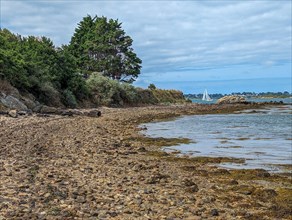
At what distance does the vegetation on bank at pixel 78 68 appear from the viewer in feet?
105

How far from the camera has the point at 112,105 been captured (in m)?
47.2

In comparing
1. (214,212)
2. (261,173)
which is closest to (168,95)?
(261,173)

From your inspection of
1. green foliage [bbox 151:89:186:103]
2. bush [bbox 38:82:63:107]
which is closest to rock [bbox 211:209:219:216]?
bush [bbox 38:82:63:107]

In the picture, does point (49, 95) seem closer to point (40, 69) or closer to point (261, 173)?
point (40, 69)

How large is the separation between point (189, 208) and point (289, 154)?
8.46 meters

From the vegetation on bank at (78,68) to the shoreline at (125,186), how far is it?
17667mm

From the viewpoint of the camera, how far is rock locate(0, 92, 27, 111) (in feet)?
85.7

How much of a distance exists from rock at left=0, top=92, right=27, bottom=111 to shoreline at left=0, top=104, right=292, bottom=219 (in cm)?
1325

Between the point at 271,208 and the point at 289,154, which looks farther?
the point at 289,154

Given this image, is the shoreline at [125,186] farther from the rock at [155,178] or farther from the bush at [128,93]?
the bush at [128,93]

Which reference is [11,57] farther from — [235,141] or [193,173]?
[193,173]

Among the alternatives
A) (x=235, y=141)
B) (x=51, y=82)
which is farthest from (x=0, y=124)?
(x=51, y=82)

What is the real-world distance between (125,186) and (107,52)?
2029 inches

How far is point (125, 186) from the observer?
805 cm
